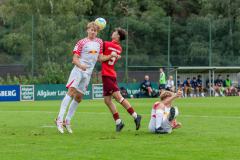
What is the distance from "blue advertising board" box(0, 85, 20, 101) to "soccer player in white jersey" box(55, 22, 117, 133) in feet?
88.3

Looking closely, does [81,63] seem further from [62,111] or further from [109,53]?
[62,111]

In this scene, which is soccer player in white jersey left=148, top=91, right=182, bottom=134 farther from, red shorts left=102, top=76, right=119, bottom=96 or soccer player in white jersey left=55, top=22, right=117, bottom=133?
soccer player in white jersey left=55, top=22, right=117, bottom=133

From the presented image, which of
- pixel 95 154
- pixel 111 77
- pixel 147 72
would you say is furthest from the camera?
pixel 147 72

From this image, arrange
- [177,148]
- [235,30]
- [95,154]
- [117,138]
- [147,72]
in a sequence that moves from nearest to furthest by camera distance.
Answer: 1. [95,154]
2. [177,148]
3. [117,138]
4. [147,72]
5. [235,30]

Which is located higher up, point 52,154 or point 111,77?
point 111,77

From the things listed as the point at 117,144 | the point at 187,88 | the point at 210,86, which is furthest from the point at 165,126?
the point at 210,86

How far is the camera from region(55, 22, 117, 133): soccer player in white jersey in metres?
14.8

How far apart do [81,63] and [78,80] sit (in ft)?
1.15

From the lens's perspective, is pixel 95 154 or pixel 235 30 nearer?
pixel 95 154

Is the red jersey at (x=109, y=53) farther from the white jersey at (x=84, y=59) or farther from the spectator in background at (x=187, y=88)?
the spectator in background at (x=187, y=88)

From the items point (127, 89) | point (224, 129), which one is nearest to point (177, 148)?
point (224, 129)

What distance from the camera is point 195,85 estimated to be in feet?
173

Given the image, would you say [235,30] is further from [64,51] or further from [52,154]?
[52,154]

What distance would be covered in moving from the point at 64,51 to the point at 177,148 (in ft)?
120
